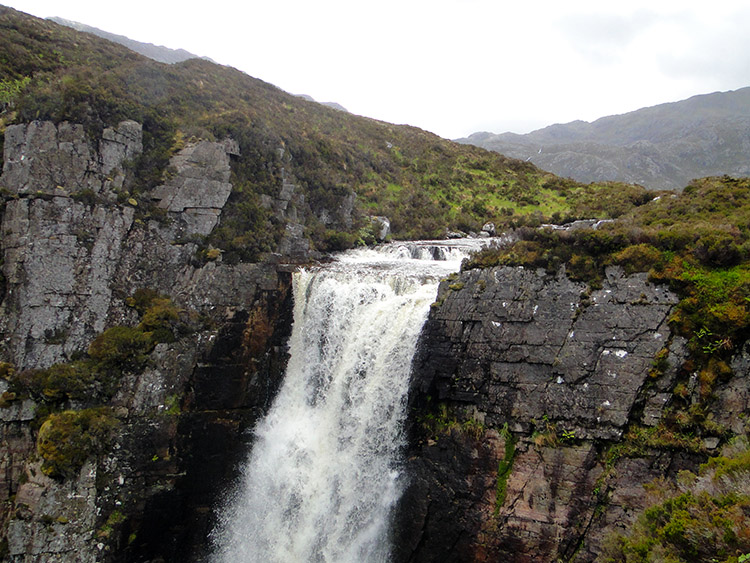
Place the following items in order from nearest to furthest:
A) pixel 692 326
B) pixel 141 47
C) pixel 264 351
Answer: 1. pixel 692 326
2. pixel 264 351
3. pixel 141 47

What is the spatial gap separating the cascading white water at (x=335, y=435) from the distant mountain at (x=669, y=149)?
63.5 m

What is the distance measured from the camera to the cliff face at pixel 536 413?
10.7 metres

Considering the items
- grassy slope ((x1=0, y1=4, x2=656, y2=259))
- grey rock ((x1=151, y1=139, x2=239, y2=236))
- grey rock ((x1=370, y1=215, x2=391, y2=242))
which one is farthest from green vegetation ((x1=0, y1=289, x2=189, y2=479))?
grey rock ((x1=370, y1=215, x2=391, y2=242))

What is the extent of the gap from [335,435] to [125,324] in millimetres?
9962

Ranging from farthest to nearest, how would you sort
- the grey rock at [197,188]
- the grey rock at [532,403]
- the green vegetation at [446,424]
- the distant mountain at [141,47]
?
the distant mountain at [141,47] < the grey rock at [197,188] < the green vegetation at [446,424] < the grey rock at [532,403]

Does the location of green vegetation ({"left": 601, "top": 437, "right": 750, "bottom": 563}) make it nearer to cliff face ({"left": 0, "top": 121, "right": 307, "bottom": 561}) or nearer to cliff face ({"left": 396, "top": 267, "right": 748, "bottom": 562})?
cliff face ({"left": 396, "top": 267, "right": 748, "bottom": 562})

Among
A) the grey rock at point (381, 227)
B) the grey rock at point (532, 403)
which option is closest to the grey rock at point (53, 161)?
the grey rock at point (381, 227)

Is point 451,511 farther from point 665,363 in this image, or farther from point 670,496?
point 665,363

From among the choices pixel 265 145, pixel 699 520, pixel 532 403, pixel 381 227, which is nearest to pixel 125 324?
pixel 265 145

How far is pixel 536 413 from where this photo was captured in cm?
1222

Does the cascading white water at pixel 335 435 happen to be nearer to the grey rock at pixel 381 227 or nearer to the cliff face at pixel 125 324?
the cliff face at pixel 125 324

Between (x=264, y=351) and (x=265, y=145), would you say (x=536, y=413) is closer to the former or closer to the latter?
(x=264, y=351)

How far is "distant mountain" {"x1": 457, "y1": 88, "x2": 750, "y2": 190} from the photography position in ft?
253

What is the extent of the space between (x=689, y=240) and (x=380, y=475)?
1211 centimetres
